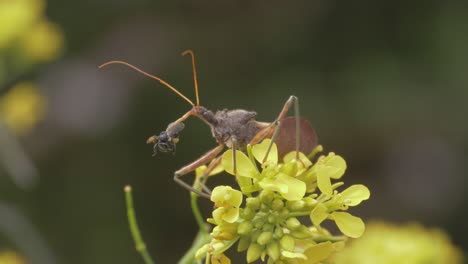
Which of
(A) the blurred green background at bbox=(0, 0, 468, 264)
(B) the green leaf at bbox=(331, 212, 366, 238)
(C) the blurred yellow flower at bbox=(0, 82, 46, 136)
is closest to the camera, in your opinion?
(B) the green leaf at bbox=(331, 212, 366, 238)

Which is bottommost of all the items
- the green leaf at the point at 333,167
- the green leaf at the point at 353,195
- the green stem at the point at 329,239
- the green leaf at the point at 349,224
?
the green stem at the point at 329,239

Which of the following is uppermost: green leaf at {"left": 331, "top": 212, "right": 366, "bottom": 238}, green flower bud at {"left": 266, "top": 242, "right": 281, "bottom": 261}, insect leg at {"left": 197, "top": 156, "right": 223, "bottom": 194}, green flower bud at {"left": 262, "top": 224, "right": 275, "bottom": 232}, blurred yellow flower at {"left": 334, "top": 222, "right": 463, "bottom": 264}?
insect leg at {"left": 197, "top": 156, "right": 223, "bottom": 194}

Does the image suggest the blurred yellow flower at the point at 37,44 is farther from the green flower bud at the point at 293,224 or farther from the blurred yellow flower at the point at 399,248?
the green flower bud at the point at 293,224

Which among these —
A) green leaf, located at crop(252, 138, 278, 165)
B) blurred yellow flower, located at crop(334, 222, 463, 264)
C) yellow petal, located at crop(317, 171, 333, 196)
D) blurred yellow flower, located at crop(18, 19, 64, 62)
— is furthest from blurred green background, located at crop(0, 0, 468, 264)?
yellow petal, located at crop(317, 171, 333, 196)

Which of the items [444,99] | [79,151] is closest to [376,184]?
[444,99]

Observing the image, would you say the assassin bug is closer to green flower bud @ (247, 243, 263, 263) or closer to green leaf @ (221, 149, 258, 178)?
green leaf @ (221, 149, 258, 178)

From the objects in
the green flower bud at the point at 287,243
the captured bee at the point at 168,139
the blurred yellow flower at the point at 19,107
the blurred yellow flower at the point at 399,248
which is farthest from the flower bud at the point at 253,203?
the blurred yellow flower at the point at 19,107

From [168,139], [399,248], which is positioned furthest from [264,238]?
[399,248]
